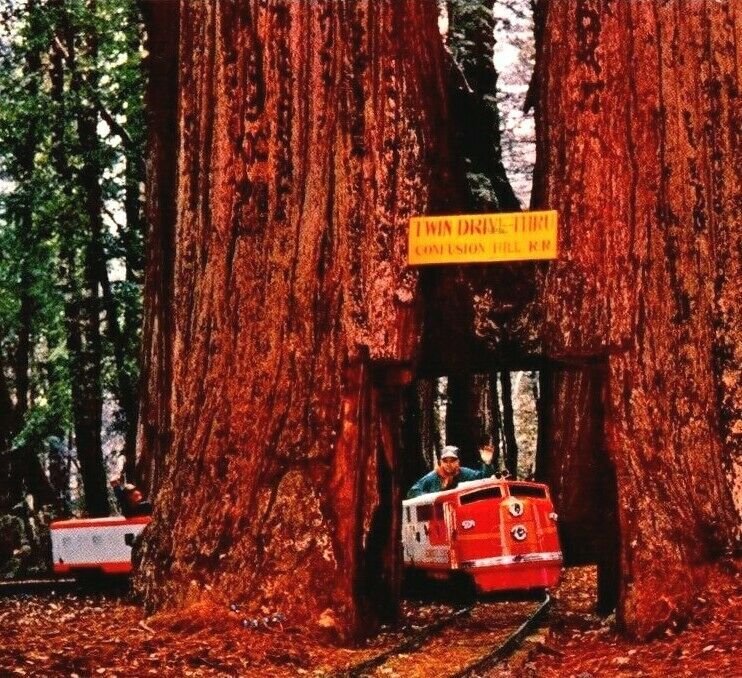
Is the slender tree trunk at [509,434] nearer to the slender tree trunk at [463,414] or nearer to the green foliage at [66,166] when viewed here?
the slender tree trunk at [463,414]

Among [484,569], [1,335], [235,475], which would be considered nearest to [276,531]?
[235,475]

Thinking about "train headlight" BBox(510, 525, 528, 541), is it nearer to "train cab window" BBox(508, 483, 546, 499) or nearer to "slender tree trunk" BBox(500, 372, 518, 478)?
"train cab window" BBox(508, 483, 546, 499)

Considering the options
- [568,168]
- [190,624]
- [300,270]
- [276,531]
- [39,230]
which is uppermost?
[39,230]

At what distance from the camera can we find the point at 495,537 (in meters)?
12.5

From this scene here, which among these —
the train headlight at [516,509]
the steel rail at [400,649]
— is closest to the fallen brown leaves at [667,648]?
the steel rail at [400,649]

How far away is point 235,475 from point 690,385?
3484 millimetres

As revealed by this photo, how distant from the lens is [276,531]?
848 cm

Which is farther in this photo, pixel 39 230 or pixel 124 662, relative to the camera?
pixel 39 230

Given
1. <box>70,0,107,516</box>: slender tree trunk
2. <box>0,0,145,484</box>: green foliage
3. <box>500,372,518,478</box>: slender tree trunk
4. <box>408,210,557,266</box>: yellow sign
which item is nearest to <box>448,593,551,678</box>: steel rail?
<box>408,210,557,266</box>: yellow sign

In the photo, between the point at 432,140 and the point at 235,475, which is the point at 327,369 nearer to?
the point at 235,475

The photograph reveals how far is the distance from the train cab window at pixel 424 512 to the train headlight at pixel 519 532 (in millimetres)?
1101

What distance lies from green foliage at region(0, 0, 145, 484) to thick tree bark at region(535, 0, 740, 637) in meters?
8.69

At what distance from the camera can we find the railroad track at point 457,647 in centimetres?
773

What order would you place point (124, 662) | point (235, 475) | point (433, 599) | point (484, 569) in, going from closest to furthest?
1. point (124, 662)
2. point (235, 475)
3. point (484, 569)
4. point (433, 599)
